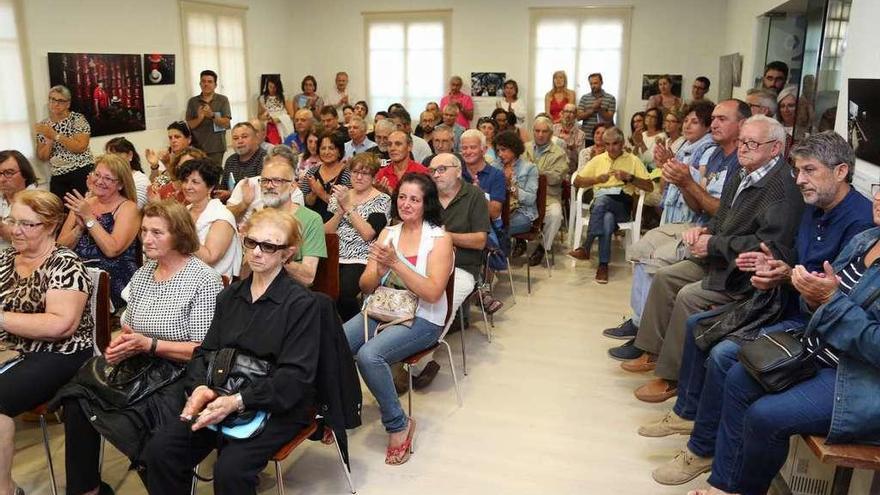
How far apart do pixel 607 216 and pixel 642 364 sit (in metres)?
2.14

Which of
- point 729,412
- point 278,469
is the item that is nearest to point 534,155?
point 729,412

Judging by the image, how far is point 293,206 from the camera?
354cm

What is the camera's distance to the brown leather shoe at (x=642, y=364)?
3875 millimetres

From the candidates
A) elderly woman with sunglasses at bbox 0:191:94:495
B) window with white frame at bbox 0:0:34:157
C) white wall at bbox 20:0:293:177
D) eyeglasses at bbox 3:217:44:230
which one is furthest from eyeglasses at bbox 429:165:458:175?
white wall at bbox 20:0:293:177

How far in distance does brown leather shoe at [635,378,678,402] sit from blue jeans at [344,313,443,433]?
1.24 meters

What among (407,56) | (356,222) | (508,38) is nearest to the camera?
(356,222)

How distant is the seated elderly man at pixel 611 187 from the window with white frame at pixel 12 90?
17.6 ft

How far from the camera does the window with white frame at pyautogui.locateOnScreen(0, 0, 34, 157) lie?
239 inches

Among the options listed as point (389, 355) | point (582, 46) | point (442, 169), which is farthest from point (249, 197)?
point (582, 46)

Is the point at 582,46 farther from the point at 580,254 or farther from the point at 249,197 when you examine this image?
the point at 249,197

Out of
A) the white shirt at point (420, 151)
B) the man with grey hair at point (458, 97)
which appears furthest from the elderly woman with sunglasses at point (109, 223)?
the man with grey hair at point (458, 97)

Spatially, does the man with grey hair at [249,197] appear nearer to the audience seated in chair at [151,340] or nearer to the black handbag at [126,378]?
the audience seated in chair at [151,340]

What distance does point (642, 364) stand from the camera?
3896 mm

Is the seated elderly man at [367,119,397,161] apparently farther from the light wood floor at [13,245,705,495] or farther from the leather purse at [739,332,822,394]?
the leather purse at [739,332,822,394]
